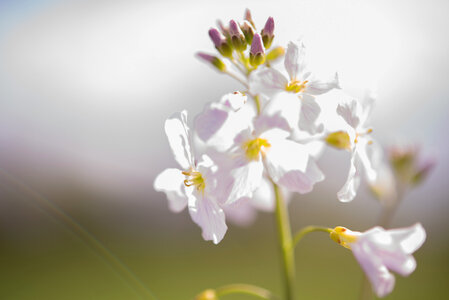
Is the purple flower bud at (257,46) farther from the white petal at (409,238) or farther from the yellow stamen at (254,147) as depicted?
the white petal at (409,238)

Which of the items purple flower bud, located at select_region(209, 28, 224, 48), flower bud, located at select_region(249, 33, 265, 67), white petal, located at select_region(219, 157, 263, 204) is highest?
purple flower bud, located at select_region(209, 28, 224, 48)

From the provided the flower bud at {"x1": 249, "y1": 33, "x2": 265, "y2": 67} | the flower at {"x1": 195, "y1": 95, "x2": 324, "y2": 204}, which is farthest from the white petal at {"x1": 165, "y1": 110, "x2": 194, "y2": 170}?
the flower bud at {"x1": 249, "y1": 33, "x2": 265, "y2": 67}

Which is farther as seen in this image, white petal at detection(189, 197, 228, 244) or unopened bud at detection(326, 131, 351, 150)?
unopened bud at detection(326, 131, 351, 150)

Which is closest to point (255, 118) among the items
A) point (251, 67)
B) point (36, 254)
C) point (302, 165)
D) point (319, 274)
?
point (302, 165)

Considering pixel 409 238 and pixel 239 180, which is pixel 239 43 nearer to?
pixel 239 180

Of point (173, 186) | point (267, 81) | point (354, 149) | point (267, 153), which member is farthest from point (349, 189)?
point (173, 186)

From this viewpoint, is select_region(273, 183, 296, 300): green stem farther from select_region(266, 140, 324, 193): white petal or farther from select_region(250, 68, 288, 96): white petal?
select_region(250, 68, 288, 96): white petal
